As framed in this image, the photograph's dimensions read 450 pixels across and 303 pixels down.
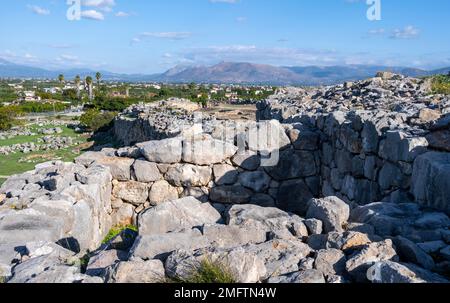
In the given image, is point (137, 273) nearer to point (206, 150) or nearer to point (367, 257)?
point (367, 257)

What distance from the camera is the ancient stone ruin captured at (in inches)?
159

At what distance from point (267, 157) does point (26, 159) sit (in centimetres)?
2242

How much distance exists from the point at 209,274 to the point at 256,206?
2.59 metres

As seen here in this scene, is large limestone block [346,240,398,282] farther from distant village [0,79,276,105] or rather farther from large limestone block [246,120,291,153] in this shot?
distant village [0,79,276,105]

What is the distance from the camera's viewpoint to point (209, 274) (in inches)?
146

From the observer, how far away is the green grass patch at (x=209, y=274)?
12.1 feet

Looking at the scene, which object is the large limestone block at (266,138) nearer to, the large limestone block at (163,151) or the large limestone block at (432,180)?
the large limestone block at (163,151)

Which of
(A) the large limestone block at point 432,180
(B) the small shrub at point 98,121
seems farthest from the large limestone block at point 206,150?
(B) the small shrub at point 98,121

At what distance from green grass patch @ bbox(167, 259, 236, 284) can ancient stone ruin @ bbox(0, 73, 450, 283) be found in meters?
0.07

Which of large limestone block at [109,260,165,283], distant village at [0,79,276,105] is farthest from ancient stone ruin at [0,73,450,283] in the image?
distant village at [0,79,276,105]

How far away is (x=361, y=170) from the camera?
299 inches

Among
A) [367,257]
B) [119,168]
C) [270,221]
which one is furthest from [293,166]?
[367,257]
